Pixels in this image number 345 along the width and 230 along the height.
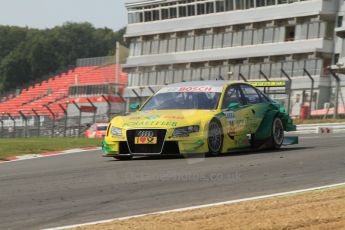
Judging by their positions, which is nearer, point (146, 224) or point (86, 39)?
point (146, 224)

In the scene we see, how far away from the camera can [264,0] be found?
6322cm

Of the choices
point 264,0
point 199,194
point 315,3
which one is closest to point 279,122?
point 199,194

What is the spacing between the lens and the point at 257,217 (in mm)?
6320

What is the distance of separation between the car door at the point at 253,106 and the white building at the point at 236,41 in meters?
35.9

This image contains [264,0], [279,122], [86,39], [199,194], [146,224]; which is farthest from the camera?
[86,39]

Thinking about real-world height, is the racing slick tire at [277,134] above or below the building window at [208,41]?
below

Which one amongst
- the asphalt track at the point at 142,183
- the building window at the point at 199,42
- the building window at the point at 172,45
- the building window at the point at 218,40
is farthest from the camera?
the building window at the point at 172,45

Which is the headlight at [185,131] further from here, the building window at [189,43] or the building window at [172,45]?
the building window at [172,45]

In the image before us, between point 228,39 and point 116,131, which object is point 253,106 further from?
point 228,39

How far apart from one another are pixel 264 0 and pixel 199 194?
56385mm

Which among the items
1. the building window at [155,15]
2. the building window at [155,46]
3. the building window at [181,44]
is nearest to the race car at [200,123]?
the building window at [181,44]

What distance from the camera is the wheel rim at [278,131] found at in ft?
46.4

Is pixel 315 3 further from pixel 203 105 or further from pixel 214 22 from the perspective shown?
pixel 203 105

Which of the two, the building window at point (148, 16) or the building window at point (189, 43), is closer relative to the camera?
the building window at point (189, 43)
